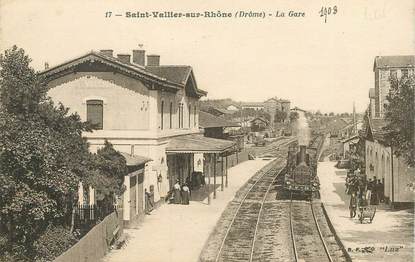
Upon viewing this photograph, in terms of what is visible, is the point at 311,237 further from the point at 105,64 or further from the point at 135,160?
the point at 105,64

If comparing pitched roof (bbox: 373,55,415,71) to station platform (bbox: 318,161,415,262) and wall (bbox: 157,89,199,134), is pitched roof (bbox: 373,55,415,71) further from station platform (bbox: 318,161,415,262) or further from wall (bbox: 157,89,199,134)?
station platform (bbox: 318,161,415,262)

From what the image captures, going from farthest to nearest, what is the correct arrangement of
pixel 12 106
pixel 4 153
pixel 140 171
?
pixel 140 171 < pixel 12 106 < pixel 4 153

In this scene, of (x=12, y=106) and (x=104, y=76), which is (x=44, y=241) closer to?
(x=12, y=106)

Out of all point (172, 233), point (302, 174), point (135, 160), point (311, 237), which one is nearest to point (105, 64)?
point (135, 160)

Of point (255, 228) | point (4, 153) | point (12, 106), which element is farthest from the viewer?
point (255, 228)

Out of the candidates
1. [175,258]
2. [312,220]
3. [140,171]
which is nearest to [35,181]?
[175,258]

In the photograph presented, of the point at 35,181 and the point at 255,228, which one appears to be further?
the point at 255,228

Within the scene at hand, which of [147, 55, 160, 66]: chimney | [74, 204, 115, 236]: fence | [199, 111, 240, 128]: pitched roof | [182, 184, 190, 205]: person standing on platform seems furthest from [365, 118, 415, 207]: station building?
[199, 111, 240, 128]: pitched roof
